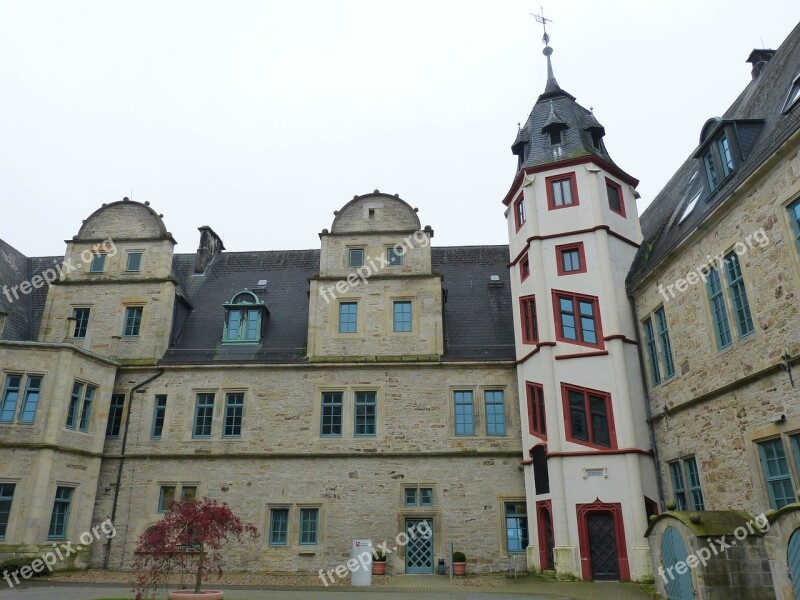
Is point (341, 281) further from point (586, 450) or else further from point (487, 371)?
point (586, 450)

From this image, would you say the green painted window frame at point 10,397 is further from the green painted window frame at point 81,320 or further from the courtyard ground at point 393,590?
the courtyard ground at point 393,590

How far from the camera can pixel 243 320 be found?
21.4 meters

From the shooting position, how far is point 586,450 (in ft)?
52.1

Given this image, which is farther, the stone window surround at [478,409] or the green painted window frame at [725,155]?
the stone window surround at [478,409]

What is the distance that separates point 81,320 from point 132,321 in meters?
1.80

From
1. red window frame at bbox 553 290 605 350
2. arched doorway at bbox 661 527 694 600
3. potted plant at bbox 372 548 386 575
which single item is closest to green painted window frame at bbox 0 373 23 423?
potted plant at bbox 372 548 386 575

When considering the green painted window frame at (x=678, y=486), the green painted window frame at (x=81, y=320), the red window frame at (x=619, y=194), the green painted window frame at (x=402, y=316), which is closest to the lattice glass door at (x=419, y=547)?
the green painted window frame at (x=402, y=316)

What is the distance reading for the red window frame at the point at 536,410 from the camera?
17.3 meters

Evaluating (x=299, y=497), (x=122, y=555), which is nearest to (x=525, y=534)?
(x=299, y=497)

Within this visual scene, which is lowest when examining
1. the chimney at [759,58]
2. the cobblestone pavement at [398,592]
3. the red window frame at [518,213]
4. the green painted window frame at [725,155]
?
the cobblestone pavement at [398,592]

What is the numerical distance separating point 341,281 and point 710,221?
11911 millimetres

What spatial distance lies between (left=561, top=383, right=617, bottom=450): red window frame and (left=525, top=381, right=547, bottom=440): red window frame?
0.78 m

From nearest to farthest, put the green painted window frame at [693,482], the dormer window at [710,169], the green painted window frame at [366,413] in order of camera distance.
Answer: the green painted window frame at [693,482] < the dormer window at [710,169] < the green painted window frame at [366,413]

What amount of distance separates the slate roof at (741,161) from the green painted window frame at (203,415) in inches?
534
